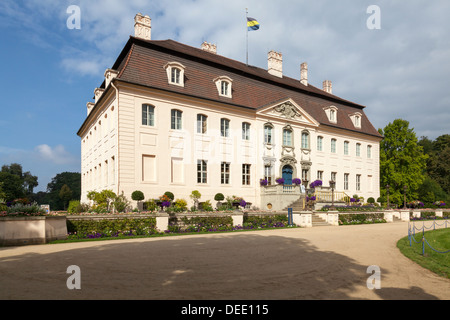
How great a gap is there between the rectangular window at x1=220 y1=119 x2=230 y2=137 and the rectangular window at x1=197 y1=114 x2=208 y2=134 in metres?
1.61

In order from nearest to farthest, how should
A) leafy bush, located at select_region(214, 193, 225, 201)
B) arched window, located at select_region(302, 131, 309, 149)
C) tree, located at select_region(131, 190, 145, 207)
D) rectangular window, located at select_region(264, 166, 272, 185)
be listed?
tree, located at select_region(131, 190, 145, 207) < leafy bush, located at select_region(214, 193, 225, 201) < rectangular window, located at select_region(264, 166, 272, 185) < arched window, located at select_region(302, 131, 309, 149)

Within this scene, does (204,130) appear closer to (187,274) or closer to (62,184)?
(187,274)

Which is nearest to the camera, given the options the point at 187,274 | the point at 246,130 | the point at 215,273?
the point at 187,274

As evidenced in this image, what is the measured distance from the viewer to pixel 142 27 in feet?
78.4

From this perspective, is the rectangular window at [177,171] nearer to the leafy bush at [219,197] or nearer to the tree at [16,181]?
the leafy bush at [219,197]

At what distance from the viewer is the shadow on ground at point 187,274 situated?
17.7 feet

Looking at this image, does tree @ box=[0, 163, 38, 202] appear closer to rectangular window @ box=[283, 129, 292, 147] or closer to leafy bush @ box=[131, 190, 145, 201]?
leafy bush @ box=[131, 190, 145, 201]

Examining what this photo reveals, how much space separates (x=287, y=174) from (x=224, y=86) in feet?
33.5

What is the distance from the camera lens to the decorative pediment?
26.9m

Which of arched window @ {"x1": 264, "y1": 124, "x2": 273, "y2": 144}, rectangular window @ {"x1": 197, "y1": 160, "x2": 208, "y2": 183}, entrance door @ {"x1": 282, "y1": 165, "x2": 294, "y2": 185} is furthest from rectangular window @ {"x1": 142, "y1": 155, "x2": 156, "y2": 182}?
entrance door @ {"x1": 282, "y1": 165, "x2": 294, "y2": 185}

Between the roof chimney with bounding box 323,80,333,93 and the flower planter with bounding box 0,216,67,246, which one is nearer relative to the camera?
the flower planter with bounding box 0,216,67,246

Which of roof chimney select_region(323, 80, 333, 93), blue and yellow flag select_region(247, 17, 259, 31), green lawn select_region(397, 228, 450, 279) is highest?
blue and yellow flag select_region(247, 17, 259, 31)

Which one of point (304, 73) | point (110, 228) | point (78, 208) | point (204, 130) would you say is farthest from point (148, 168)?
point (304, 73)

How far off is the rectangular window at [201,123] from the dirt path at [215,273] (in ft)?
44.9
